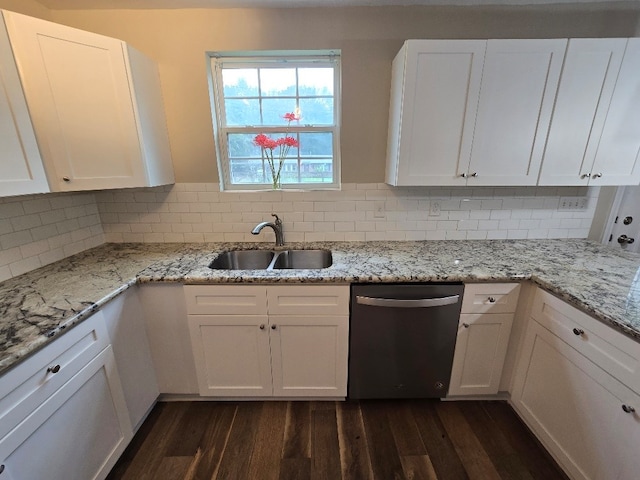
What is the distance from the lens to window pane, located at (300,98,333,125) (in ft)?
6.22

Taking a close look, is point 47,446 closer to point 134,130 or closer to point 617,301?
point 134,130

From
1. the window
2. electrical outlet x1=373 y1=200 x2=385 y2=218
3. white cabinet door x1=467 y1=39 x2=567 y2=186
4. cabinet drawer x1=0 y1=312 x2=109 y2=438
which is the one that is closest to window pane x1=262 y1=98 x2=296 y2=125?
the window

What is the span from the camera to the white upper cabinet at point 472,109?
1.45 m

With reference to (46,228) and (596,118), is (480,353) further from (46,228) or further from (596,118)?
(46,228)

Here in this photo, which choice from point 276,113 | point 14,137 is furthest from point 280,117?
point 14,137

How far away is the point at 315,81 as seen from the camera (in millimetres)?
1869

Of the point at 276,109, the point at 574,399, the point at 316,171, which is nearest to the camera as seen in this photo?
the point at 574,399

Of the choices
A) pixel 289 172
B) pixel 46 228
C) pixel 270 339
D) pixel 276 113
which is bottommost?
pixel 270 339

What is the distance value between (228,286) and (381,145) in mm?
1372

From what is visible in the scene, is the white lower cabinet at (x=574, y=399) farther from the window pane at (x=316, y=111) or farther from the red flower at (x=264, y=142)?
the red flower at (x=264, y=142)

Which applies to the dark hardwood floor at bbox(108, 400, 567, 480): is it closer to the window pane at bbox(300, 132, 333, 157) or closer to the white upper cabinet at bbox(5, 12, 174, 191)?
the white upper cabinet at bbox(5, 12, 174, 191)

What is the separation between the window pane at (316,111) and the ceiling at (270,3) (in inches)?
20.5

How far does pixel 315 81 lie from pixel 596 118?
5.64 feet

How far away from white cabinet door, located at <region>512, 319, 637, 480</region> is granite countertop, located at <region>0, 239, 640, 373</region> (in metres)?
0.26
